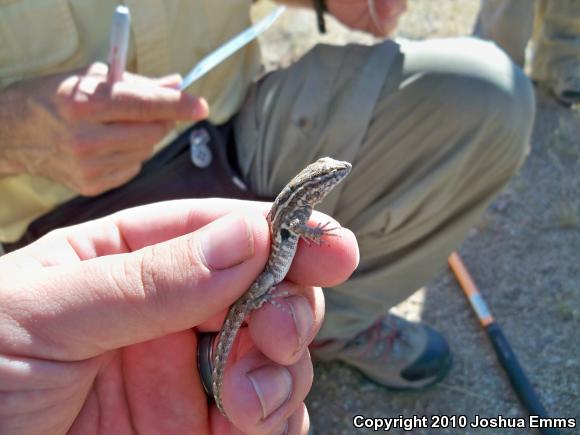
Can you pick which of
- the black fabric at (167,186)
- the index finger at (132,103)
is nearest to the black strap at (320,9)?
the black fabric at (167,186)

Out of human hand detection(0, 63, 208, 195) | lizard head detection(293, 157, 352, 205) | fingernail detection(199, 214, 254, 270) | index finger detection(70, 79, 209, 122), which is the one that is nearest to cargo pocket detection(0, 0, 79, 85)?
human hand detection(0, 63, 208, 195)

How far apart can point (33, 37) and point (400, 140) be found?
1.69 m

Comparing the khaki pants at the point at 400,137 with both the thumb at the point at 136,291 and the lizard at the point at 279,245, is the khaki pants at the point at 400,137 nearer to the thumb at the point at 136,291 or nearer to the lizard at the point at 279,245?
the lizard at the point at 279,245

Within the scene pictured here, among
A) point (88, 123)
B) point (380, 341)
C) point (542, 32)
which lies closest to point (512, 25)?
point (542, 32)

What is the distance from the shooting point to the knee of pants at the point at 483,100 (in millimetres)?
2682

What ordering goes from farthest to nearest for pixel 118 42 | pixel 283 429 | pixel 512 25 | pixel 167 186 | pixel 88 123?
A: pixel 512 25
pixel 167 186
pixel 88 123
pixel 118 42
pixel 283 429

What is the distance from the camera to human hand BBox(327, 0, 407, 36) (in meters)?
3.31

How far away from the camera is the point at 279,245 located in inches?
78.2

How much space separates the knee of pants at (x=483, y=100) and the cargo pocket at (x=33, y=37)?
160 cm

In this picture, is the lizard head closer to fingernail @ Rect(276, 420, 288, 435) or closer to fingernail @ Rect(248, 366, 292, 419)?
fingernail @ Rect(248, 366, 292, 419)

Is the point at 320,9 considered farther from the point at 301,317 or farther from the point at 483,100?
the point at 301,317

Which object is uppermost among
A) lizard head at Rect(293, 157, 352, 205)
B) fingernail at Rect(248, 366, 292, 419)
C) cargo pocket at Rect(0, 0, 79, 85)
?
cargo pocket at Rect(0, 0, 79, 85)

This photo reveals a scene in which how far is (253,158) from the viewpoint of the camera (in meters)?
2.95

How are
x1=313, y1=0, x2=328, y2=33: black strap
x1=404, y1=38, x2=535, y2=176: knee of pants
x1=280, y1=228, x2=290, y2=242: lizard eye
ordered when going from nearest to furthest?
1. x1=280, y1=228, x2=290, y2=242: lizard eye
2. x1=404, y1=38, x2=535, y2=176: knee of pants
3. x1=313, y1=0, x2=328, y2=33: black strap
